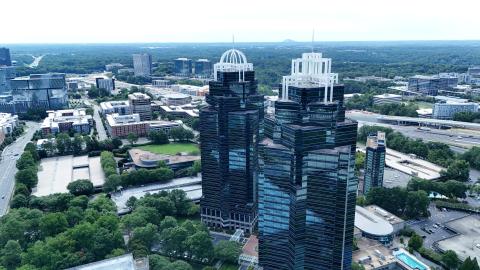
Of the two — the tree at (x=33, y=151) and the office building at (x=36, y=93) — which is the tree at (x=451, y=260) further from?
the office building at (x=36, y=93)

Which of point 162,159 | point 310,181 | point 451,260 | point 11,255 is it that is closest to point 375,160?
point 451,260

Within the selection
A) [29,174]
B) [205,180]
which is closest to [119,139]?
[29,174]

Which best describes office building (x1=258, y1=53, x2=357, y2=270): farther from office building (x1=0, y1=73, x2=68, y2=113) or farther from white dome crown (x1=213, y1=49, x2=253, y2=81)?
office building (x1=0, y1=73, x2=68, y2=113)

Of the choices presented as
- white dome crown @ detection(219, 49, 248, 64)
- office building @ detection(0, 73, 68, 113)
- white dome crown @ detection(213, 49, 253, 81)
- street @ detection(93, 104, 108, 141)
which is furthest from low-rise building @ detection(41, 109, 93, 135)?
white dome crown @ detection(219, 49, 248, 64)

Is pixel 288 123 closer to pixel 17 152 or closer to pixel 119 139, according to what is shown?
pixel 119 139

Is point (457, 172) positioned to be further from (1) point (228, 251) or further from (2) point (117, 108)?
(2) point (117, 108)
